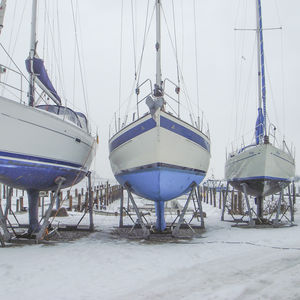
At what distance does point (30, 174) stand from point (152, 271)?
13.3ft

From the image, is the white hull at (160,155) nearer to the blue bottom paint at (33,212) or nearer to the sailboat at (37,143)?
the sailboat at (37,143)

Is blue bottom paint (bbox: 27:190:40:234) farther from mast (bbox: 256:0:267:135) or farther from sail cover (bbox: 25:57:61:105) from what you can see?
mast (bbox: 256:0:267:135)

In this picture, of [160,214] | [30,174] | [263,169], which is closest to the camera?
[30,174]

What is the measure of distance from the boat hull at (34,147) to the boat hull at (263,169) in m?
6.42

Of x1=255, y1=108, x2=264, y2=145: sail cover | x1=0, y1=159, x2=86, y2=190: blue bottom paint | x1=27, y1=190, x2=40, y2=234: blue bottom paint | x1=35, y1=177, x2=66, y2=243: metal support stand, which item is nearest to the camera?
x1=0, y1=159, x2=86, y2=190: blue bottom paint

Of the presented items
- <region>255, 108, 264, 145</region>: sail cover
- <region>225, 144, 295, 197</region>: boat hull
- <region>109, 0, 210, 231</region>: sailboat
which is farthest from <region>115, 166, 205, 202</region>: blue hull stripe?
<region>255, 108, 264, 145</region>: sail cover

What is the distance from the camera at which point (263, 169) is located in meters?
10.0

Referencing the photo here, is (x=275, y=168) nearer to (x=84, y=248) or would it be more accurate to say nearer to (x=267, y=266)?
(x=267, y=266)

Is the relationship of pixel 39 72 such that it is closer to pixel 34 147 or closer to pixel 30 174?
pixel 34 147

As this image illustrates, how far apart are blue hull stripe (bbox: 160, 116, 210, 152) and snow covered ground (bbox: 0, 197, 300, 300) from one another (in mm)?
2748

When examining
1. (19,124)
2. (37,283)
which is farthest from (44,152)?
(37,283)

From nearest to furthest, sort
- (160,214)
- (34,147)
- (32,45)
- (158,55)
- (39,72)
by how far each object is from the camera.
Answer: (34,147) < (160,214) < (158,55) < (39,72) < (32,45)

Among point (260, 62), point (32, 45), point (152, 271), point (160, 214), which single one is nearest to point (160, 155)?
point (160, 214)

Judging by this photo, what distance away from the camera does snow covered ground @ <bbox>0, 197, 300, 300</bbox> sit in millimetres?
3270
